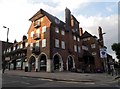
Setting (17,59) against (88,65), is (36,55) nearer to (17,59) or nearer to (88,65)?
(17,59)

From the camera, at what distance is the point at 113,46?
129ft

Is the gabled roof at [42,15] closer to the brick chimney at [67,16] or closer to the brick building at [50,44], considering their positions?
the brick building at [50,44]

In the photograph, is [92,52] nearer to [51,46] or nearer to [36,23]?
[36,23]

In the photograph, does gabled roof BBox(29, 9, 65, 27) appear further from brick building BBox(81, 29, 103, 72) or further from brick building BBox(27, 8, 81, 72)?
brick building BBox(81, 29, 103, 72)

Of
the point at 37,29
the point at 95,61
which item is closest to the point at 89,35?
the point at 95,61

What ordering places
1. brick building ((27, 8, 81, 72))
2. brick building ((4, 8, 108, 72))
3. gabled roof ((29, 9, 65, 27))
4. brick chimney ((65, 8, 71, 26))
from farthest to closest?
brick chimney ((65, 8, 71, 26))
gabled roof ((29, 9, 65, 27))
brick building ((4, 8, 108, 72))
brick building ((27, 8, 81, 72))

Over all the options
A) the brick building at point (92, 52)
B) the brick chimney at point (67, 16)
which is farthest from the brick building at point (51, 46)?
the brick building at point (92, 52)

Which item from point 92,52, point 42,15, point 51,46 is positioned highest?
point 42,15

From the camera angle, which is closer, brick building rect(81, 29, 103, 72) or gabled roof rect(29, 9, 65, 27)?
gabled roof rect(29, 9, 65, 27)

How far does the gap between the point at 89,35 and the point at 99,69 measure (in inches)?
530

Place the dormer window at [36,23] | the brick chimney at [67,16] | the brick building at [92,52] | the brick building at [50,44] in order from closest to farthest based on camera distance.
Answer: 1. the brick building at [50,44]
2. the dormer window at [36,23]
3. the brick chimney at [67,16]
4. the brick building at [92,52]

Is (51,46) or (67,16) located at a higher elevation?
(67,16)

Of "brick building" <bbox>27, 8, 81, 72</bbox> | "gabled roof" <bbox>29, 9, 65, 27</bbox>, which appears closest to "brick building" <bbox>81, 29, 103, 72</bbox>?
"brick building" <bbox>27, 8, 81, 72</bbox>

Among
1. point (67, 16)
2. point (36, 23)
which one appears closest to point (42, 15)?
point (36, 23)
